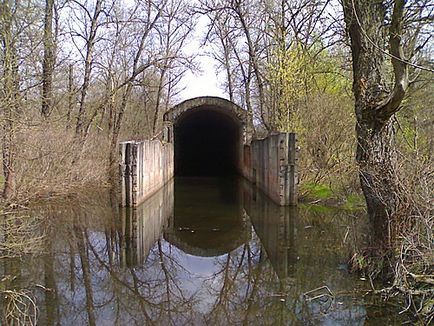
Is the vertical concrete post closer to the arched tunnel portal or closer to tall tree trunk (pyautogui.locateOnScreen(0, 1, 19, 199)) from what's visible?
tall tree trunk (pyautogui.locateOnScreen(0, 1, 19, 199))

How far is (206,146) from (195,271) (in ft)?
102

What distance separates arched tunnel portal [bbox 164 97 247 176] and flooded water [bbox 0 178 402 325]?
38.2 feet

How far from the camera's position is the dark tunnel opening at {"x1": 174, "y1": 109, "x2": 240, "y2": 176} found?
3047 cm

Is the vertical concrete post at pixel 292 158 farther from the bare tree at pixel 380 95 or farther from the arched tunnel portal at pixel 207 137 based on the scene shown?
the arched tunnel portal at pixel 207 137

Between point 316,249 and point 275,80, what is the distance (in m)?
9.45

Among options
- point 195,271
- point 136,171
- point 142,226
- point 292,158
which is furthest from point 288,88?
point 195,271

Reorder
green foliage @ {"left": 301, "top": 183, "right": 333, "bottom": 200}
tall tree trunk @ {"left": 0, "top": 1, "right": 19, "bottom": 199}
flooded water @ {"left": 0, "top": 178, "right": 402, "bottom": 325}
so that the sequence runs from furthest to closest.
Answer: green foliage @ {"left": 301, "top": 183, "right": 333, "bottom": 200}, tall tree trunk @ {"left": 0, "top": 1, "right": 19, "bottom": 199}, flooded water @ {"left": 0, "top": 178, "right": 402, "bottom": 325}

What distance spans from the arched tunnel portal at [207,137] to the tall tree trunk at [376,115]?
1617 cm

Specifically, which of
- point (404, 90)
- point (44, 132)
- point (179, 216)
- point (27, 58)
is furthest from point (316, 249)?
point (44, 132)

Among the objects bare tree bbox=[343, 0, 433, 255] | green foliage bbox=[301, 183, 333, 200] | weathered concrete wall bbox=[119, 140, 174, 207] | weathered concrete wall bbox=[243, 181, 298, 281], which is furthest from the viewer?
green foliage bbox=[301, 183, 333, 200]

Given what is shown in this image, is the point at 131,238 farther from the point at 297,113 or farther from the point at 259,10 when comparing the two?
the point at 259,10

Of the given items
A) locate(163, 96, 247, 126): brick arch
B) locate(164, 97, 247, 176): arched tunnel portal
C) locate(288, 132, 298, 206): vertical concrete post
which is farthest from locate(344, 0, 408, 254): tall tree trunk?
locate(164, 97, 247, 176): arched tunnel portal

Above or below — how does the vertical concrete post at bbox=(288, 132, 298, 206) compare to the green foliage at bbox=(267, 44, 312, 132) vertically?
below

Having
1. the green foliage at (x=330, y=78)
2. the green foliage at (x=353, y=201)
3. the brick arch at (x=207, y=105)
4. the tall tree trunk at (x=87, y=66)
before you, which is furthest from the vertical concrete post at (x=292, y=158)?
the brick arch at (x=207, y=105)
